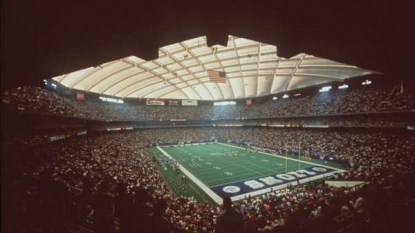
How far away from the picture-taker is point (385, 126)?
30.8 meters

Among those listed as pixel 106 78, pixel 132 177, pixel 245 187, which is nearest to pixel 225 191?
pixel 245 187

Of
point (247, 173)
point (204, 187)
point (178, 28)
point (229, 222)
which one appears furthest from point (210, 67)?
point (229, 222)

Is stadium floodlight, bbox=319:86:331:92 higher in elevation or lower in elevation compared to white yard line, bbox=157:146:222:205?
higher

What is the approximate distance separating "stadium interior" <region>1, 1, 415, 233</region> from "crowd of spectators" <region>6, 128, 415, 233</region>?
0.05m

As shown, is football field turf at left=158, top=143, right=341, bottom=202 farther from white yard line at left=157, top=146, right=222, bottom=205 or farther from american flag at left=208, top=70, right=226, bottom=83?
american flag at left=208, top=70, right=226, bottom=83

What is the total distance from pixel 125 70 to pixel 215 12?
40.4 m

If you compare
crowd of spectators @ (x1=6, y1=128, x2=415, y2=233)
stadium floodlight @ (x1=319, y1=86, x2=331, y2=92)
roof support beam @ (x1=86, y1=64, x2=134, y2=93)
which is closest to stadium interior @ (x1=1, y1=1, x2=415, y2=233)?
crowd of spectators @ (x1=6, y1=128, x2=415, y2=233)

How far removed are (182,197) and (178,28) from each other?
17.3 m

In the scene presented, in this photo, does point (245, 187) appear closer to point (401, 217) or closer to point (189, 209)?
point (189, 209)

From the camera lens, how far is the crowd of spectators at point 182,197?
5.19 meters

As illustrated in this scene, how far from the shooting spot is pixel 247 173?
2772 centimetres

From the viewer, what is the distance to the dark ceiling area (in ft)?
8.54

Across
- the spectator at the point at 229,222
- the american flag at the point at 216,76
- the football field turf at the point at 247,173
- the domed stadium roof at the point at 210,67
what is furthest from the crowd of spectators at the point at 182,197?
the american flag at the point at 216,76

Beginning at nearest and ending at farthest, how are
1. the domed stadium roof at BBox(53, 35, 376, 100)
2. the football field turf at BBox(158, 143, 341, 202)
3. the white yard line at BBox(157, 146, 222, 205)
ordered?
the white yard line at BBox(157, 146, 222, 205) → the football field turf at BBox(158, 143, 341, 202) → the domed stadium roof at BBox(53, 35, 376, 100)
